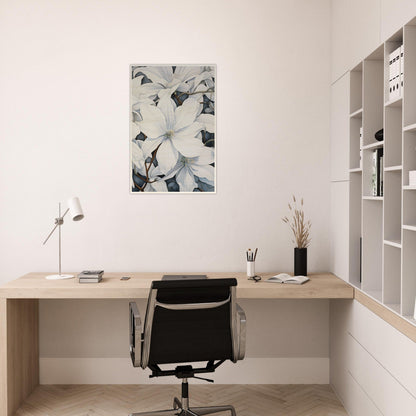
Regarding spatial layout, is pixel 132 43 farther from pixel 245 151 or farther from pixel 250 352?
pixel 250 352

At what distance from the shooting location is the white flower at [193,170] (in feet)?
12.5

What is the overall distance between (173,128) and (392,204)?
1.76m

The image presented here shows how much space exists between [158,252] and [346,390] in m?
1.59

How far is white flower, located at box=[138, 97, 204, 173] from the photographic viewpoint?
149 inches

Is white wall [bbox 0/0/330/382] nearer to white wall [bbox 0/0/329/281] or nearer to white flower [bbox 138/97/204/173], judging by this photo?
white wall [bbox 0/0/329/281]

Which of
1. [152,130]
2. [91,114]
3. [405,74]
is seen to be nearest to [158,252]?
[152,130]

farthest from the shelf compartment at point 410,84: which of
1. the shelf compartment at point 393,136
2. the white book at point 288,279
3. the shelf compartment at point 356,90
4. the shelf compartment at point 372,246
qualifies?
the white book at point 288,279

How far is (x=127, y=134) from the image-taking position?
3799 mm

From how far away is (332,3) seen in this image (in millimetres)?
3752

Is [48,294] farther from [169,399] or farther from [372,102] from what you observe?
[372,102]

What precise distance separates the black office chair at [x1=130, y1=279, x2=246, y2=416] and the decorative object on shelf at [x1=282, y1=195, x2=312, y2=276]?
91cm

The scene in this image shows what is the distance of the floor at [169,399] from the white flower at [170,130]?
160cm

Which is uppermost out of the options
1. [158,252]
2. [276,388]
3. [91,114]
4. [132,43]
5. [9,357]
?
[132,43]

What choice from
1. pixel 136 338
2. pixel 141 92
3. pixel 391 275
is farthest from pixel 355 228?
pixel 141 92
